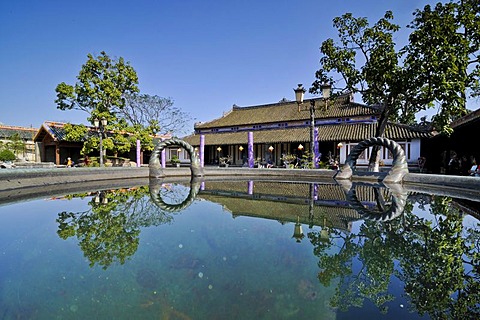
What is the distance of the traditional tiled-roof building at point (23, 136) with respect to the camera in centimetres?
2766

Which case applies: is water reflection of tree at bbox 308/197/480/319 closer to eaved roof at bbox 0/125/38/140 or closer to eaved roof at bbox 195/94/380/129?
eaved roof at bbox 195/94/380/129

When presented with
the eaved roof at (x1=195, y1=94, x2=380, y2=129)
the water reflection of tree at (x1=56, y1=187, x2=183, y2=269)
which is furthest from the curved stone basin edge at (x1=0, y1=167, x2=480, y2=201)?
the eaved roof at (x1=195, y1=94, x2=380, y2=129)

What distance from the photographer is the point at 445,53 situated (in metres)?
9.16

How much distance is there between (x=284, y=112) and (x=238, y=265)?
22.6 meters

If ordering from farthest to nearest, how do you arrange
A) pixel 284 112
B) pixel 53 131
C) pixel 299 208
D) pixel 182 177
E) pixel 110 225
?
1. pixel 284 112
2. pixel 53 131
3. pixel 182 177
4. pixel 299 208
5. pixel 110 225

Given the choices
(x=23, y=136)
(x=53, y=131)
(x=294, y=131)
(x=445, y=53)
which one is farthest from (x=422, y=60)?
(x=23, y=136)

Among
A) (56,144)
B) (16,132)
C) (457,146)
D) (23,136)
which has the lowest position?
(457,146)

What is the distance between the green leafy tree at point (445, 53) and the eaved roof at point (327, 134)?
676cm

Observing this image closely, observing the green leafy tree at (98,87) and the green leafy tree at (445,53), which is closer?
the green leafy tree at (445,53)

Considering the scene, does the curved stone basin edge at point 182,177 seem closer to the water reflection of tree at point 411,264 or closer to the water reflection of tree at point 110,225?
the water reflection of tree at point 110,225

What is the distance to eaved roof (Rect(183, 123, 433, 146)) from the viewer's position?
54.8 ft

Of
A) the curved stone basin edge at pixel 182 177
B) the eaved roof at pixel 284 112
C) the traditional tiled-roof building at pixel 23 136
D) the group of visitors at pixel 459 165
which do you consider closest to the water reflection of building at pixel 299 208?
the curved stone basin edge at pixel 182 177

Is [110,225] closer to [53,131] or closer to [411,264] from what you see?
[411,264]

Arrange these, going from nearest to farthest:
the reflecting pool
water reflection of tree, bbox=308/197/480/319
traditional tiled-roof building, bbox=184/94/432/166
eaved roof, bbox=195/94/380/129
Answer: the reflecting pool, water reflection of tree, bbox=308/197/480/319, traditional tiled-roof building, bbox=184/94/432/166, eaved roof, bbox=195/94/380/129
